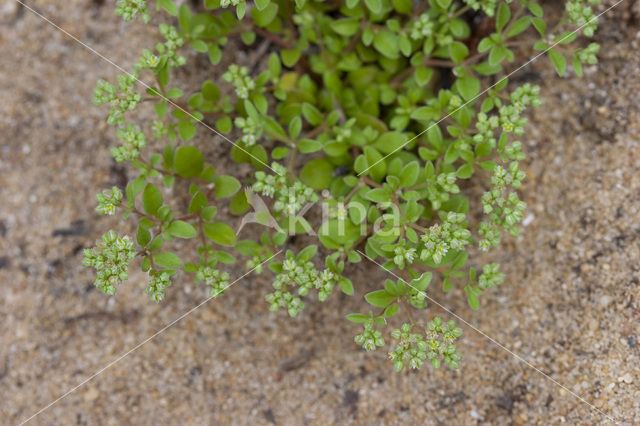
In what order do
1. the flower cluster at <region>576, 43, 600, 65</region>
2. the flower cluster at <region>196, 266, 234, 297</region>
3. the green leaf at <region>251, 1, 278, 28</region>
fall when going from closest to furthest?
the flower cluster at <region>196, 266, 234, 297</region>
the flower cluster at <region>576, 43, 600, 65</region>
the green leaf at <region>251, 1, 278, 28</region>

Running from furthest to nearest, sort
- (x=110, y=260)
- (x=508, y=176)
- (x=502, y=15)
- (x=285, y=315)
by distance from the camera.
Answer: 1. (x=285, y=315)
2. (x=502, y=15)
3. (x=508, y=176)
4. (x=110, y=260)

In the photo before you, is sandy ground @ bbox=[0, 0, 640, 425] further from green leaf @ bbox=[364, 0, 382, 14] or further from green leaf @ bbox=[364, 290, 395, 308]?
green leaf @ bbox=[364, 0, 382, 14]

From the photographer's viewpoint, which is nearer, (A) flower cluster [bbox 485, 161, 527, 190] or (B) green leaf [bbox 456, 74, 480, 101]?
(A) flower cluster [bbox 485, 161, 527, 190]

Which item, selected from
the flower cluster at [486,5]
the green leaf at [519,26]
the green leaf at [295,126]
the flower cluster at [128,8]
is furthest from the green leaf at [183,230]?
the green leaf at [519,26]

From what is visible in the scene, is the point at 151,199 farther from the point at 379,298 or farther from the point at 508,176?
the point at 508,176

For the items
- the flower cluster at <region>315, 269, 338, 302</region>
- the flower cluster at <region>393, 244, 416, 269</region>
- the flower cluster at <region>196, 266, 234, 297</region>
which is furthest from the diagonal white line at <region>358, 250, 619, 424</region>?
the flower cluster at <region>196, 266, 234, 297</region>

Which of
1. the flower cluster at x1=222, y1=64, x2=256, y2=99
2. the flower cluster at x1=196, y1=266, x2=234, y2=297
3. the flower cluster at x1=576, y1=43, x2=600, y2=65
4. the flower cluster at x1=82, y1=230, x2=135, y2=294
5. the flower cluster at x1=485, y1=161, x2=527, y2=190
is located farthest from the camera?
the flower cluster at x1=222, y1=64, x2=256, y2=99

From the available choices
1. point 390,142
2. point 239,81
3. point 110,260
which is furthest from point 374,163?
point 110,260

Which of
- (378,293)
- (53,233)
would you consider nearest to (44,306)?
(53,233)
